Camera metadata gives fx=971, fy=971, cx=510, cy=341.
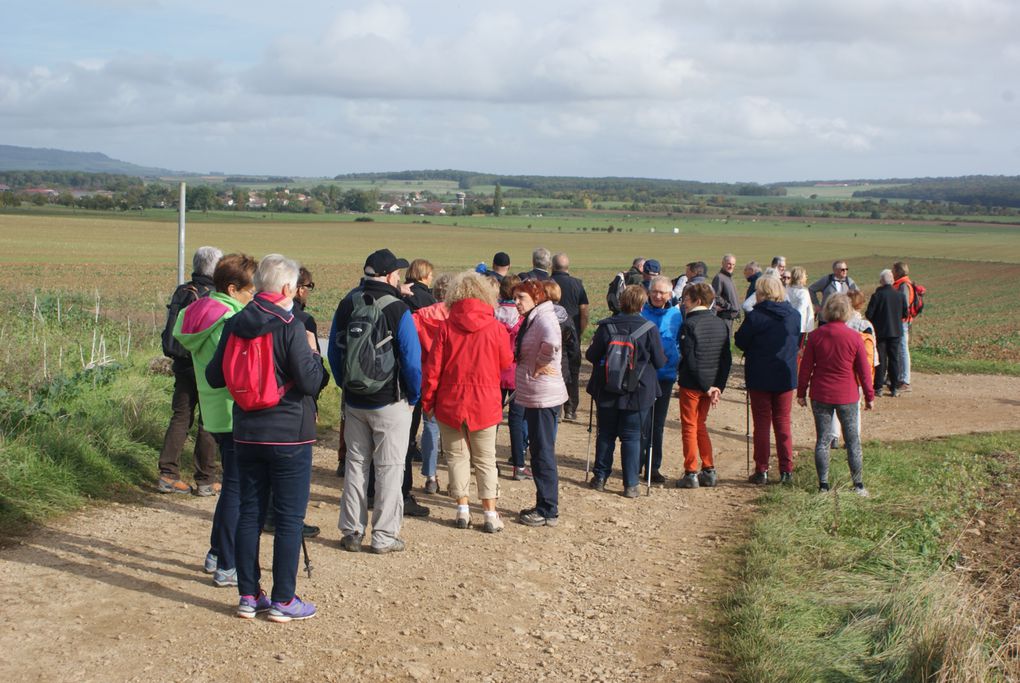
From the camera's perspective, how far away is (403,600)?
18.2 feet

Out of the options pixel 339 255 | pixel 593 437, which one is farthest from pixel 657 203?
pixel 593 437

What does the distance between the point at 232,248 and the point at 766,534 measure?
52619 millimetres

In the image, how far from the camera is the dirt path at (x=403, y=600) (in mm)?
4715

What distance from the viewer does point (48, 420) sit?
8.05 meters

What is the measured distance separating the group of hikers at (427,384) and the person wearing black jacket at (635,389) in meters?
0.01

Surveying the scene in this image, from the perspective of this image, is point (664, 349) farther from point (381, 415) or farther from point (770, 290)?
point (381, 415)

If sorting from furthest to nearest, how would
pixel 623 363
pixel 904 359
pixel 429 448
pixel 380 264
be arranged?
pixel 904 359 < pixel 429 448 < pixel 623 363 < pixel 380 264

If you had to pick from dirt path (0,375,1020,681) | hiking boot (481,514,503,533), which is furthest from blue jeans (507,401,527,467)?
hiking boot (481,514,503,533)

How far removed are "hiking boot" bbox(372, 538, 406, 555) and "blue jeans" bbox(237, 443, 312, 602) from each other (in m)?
1.18

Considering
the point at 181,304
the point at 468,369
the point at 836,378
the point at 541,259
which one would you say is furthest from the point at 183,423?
the point at 836,378

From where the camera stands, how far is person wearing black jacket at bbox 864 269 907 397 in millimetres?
13211

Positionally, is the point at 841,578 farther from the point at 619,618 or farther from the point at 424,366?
the point at 424,366

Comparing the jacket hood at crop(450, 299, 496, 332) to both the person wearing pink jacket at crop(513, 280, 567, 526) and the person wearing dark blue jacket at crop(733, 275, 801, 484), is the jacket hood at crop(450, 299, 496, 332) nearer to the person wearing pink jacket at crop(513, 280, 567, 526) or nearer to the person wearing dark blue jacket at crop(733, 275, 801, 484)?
the person wearing pink jacket at crop(513, 280, 567, 526)

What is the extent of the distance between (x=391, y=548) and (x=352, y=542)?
0.84 feet
